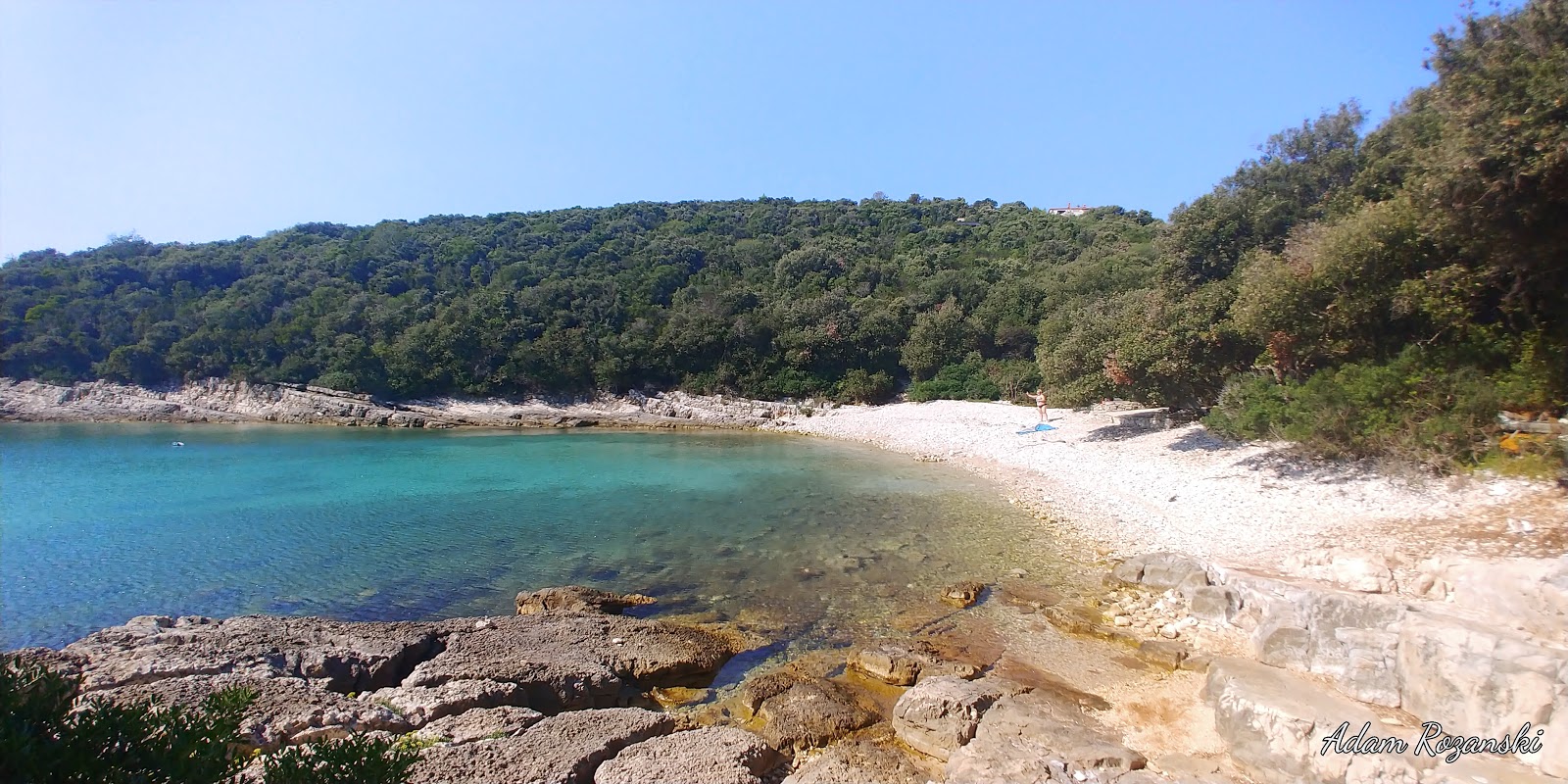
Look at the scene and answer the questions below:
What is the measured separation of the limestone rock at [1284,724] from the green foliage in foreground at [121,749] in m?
6.94

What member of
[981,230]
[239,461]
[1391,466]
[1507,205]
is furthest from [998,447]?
[981,230]

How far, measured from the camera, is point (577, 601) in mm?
11273

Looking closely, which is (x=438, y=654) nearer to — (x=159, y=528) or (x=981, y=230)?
(x=159, y=528)

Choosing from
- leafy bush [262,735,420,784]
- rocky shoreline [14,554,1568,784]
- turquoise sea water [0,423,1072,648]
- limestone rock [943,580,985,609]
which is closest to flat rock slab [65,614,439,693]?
rocky shoreline [14,554,1568,784]

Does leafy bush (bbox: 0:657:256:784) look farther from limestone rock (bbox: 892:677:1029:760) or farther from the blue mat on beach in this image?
the blue mat on beach

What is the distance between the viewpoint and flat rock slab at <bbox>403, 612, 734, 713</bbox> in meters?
7.93

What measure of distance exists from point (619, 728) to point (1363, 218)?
54.0 feet

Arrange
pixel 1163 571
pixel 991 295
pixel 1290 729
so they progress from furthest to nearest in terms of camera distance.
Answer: pixel 991 295, pixel 1163 571, pixel 1290 729

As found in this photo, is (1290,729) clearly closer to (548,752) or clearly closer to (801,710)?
(801,710)

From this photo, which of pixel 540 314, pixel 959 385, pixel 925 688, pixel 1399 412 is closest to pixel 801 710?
pixel 925 688

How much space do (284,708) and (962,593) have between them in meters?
9.19

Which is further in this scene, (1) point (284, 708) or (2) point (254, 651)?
(2) point (254, 651)

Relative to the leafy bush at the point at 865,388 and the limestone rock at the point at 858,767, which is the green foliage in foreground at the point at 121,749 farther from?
the leafy bush at the point at 865,388

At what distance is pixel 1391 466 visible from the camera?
41.2 ft
